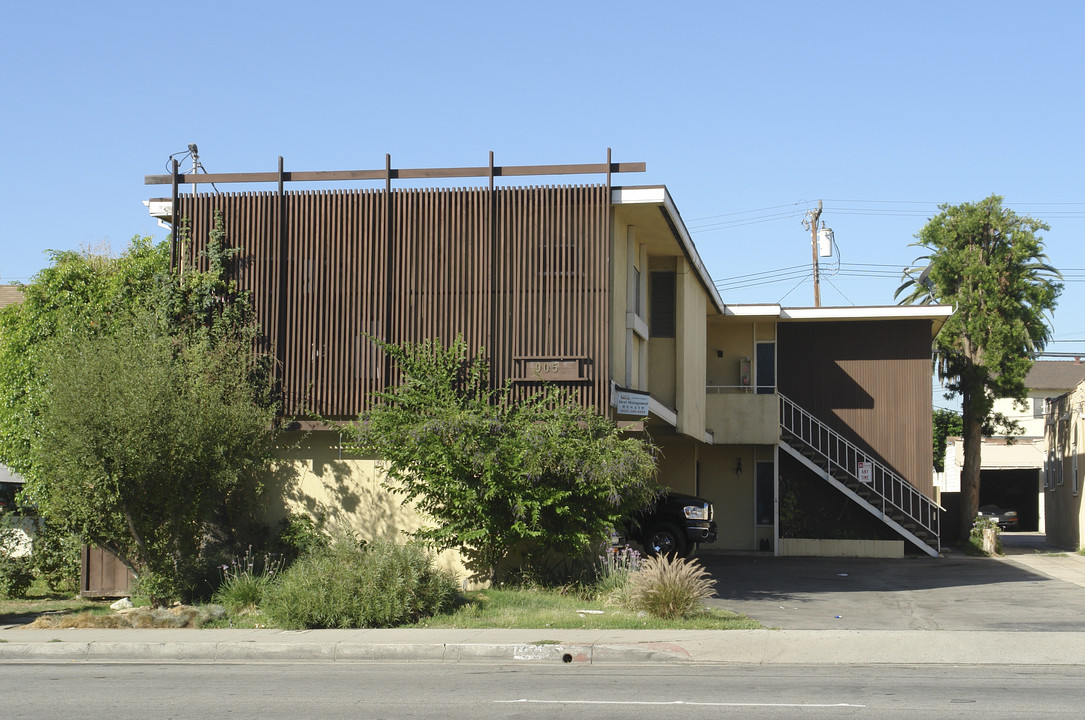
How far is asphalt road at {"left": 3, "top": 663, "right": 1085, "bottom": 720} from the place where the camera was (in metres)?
8.67

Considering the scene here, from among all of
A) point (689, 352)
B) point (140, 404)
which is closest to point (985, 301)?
point (689, 352)

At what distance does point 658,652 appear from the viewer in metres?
12.1

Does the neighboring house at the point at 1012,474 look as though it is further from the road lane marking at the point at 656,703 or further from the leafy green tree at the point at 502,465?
the road lane marking at the point at 656,703

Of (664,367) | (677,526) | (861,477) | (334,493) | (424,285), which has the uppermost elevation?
(424,285)

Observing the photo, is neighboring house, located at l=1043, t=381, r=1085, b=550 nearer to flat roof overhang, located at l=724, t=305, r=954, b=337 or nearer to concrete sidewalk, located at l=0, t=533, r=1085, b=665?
flat roof overhang, located at l=724, t=305, r=954, b=337

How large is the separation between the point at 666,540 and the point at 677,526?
0.35 m

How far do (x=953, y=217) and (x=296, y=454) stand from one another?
68.0 ft

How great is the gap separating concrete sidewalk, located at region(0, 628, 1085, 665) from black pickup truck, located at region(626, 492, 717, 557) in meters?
7.39

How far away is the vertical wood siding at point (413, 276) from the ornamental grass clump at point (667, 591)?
3.41 m

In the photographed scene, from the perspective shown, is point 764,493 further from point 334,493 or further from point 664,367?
point 334,493

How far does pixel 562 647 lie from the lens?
12.1 metres

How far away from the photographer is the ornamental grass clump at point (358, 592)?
1397 centimetres

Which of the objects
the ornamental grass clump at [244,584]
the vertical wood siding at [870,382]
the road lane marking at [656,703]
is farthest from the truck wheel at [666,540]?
the road lane marking at [656,703]

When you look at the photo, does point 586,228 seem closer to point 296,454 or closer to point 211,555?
point 296,454
